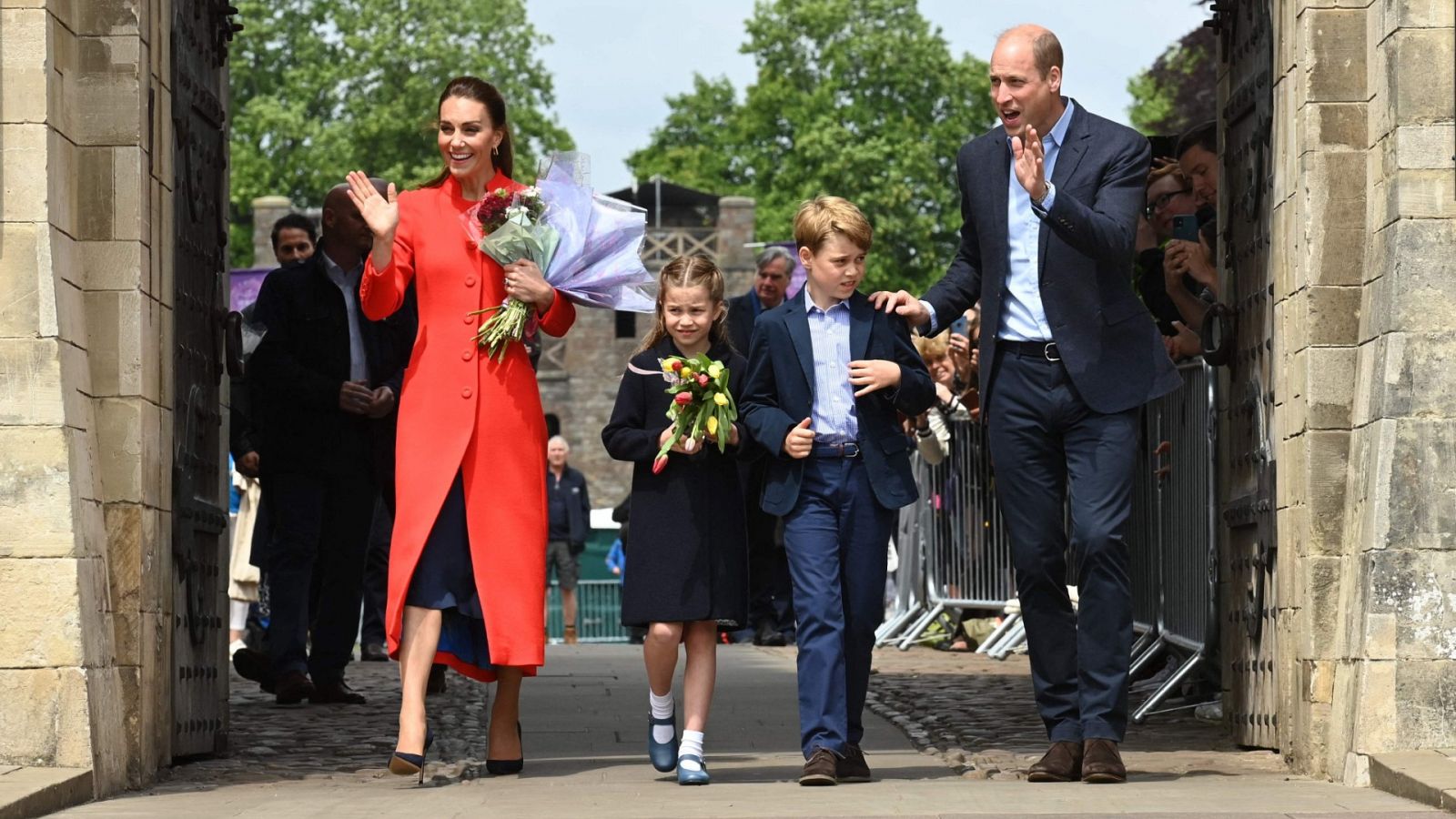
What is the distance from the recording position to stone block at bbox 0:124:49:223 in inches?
288

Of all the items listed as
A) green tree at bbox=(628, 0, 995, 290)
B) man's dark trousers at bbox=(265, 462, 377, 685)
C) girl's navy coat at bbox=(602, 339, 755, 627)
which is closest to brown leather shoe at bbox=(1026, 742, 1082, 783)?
girl's navy coat at bbox=(602, 339, 755, 627)

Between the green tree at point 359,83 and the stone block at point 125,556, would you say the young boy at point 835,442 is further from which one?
the green tree at point 359,83

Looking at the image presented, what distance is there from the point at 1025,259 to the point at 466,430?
70.9 inches

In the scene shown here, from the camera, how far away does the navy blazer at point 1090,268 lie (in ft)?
24.2

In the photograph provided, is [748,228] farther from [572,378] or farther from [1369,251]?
[1369,251]

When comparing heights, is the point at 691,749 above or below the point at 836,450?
below

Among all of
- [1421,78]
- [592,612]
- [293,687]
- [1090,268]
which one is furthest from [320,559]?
[592,612]

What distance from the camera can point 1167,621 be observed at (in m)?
11.5

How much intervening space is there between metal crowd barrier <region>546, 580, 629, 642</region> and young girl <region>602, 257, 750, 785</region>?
23.3m

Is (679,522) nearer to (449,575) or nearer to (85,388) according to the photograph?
(449,575)

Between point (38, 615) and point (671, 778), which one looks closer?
point (38, 615)

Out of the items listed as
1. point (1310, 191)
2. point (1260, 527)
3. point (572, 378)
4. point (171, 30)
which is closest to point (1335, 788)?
point (1260, 527)

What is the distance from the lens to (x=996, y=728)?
941 centimetres

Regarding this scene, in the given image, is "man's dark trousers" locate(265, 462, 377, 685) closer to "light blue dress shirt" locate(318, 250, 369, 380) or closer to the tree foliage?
"light blue dress shirt" locate(318, 250, 369, 380)
